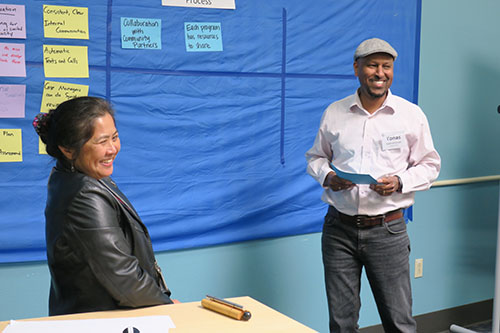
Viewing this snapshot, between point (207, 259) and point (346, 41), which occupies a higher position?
point (346, 41)

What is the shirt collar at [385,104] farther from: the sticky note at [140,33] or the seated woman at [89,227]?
the seated woman at [89,227]

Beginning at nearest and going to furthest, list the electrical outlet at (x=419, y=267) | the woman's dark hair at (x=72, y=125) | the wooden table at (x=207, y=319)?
the wooden table at (x=207, y=319), the woman's dark hair at (x=72, y=125), the electrical outlet at (x=419, y=267)

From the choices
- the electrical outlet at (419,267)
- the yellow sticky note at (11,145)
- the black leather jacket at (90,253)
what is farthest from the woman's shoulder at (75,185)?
the electrical outlet at (419,267)

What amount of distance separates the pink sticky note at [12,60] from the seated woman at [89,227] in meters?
0.62

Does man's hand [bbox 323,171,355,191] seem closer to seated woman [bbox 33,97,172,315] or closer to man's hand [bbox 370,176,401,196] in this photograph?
man's hand [bbox 370,176,401,196]

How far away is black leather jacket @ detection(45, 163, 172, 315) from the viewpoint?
1528 millimetres

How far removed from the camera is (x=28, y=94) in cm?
226

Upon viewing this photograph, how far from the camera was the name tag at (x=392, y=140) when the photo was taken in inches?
92.0

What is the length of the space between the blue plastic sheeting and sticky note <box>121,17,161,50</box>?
25 mm

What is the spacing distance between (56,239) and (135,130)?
3.32 feet

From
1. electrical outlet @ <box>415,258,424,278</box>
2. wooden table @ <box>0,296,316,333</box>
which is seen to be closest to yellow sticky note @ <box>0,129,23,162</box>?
wooden table @ <box>0,296,316,333</box>

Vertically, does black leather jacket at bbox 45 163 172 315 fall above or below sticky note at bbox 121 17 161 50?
below

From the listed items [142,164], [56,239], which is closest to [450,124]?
[142,164]

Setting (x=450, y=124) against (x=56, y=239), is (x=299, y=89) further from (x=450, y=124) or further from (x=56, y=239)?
(x=56, y=239)
